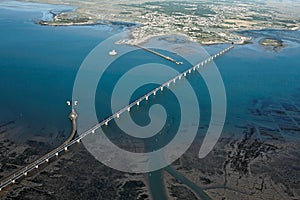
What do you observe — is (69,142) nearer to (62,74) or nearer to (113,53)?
(62,74)

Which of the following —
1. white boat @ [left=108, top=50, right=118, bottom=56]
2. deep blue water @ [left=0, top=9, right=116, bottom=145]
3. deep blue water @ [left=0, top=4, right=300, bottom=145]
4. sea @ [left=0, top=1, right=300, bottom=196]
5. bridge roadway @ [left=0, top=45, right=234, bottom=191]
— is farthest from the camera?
white boat @ [left=108, top=50, right=118, bottom=56]

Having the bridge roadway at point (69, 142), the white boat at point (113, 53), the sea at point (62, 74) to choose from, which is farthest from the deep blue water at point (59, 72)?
the white boat at point (113, 53)

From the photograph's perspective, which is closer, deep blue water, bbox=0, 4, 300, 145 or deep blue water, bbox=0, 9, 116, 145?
deep blue water, bbox=0, 9, 116, 145

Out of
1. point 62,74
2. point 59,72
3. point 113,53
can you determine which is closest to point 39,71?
point 59,72

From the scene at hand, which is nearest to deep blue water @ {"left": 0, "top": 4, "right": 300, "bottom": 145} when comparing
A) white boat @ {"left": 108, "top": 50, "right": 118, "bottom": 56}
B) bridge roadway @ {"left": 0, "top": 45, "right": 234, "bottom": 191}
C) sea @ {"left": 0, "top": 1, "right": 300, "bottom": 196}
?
sea @ {"left": 0, "top": 1, "right": 300, "bottom": 196}

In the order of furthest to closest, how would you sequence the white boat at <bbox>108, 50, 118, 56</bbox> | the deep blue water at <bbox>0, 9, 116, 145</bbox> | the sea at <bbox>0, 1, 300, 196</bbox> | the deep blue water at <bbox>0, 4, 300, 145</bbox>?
the white boat at <bbox>108, 50, 118, 56</bbox> → the deep blue water at <bbox>0, 4, 300, 145</bbox> → the sea at <bbox>0, 1, 300, 196</bbox> → the deep blue water at <bbox>0, 9, 116, 145</bbox>

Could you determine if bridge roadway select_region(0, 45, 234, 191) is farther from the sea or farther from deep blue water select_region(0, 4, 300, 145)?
deep blue water select_region(0, 4, 300, 145)

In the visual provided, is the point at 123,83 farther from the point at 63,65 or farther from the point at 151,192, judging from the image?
the point at 151,192

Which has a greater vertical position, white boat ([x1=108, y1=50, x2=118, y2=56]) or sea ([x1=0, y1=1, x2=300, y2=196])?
white boat ([x1=108, y1=50, x2=118, y2=56])
